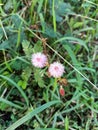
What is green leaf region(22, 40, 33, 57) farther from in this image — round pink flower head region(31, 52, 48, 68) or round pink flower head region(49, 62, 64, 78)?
round pink flower head region(49, 62, 64, 78)

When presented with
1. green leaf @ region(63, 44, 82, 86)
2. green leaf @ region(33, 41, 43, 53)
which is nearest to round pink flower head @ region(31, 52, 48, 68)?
green leaf @ region(33, 41, 43, 53)

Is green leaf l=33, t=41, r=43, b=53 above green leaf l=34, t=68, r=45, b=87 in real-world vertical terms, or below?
above

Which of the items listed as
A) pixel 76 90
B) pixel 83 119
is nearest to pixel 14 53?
pixel 76 90

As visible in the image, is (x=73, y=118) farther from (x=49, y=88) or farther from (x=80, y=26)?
(x=80, y=26)

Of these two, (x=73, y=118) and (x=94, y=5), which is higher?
(x=94, y=5)

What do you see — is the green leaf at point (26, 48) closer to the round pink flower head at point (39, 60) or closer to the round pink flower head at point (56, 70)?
the round pink flower head at point (39, 60)

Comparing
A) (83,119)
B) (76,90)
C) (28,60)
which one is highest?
Result: (28,60)

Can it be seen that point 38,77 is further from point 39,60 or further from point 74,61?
point 74,61
